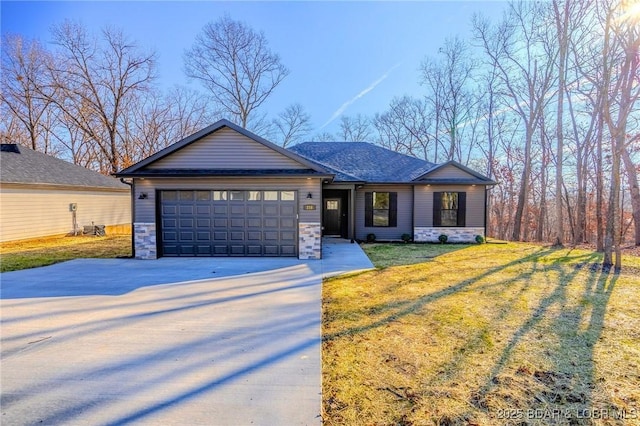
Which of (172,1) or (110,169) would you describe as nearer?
(172,1)

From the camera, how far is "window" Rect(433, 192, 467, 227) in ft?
42.6

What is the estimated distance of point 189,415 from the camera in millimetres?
2541

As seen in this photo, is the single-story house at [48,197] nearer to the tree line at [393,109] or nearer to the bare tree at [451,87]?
the tree line at [393,109]

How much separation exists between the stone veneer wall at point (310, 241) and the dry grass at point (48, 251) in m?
5.75

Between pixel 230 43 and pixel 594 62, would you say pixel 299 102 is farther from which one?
pixel 594 62

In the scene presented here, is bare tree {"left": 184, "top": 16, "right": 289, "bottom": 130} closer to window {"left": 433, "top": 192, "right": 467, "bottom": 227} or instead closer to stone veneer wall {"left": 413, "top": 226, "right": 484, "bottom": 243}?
window {"left": 433, "top": 192, "right": 467, "bottom": 227}

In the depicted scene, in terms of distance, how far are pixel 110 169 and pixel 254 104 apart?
1268 cm

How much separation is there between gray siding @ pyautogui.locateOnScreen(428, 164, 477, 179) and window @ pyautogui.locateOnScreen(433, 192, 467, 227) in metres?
0.66

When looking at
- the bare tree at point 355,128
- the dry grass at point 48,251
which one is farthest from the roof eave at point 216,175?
the bare tree at point 355,128

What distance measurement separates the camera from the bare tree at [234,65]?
23906 mm

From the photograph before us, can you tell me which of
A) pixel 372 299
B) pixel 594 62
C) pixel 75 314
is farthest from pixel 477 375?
pixel 594 62

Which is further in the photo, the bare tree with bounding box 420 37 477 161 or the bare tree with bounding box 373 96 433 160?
the bare tree with bounding box 373 96 433 160

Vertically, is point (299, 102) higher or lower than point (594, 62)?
higher

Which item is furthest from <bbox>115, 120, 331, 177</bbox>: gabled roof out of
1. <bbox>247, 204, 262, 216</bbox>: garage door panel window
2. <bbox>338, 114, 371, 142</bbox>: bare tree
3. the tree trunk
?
<bbox>338, 114, 371, 142</bbox>: bare tree
